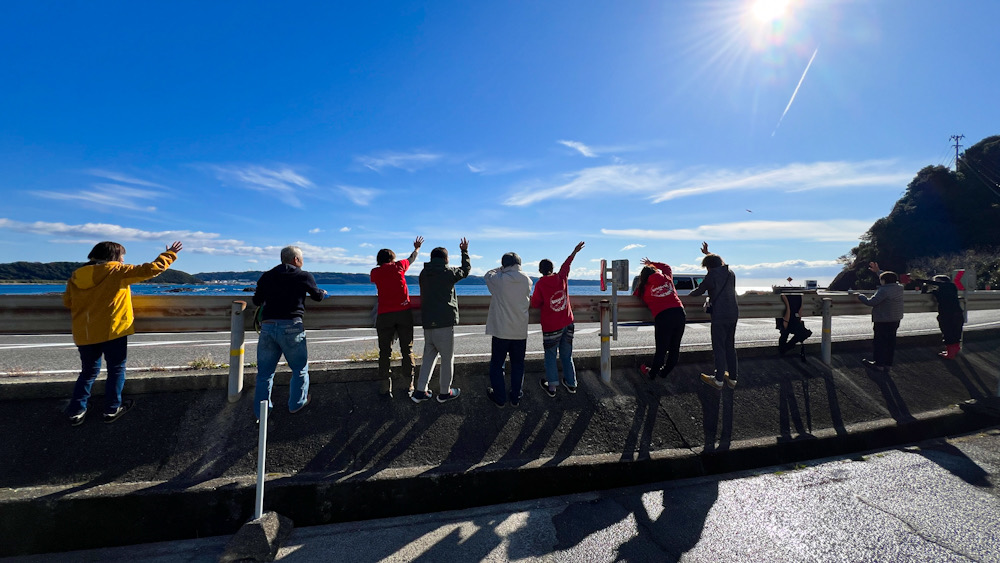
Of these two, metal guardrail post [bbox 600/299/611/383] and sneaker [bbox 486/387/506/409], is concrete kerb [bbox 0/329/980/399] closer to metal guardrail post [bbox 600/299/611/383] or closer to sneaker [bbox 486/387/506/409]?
metal guardrail post [bbox 600/299/611/383]

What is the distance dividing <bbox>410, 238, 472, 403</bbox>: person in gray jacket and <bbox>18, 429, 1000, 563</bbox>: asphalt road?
1380 millimetres

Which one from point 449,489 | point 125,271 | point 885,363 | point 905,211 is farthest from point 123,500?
point 905,211

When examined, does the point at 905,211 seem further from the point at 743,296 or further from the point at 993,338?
the point at 743,296

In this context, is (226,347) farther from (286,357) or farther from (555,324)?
(555,324)

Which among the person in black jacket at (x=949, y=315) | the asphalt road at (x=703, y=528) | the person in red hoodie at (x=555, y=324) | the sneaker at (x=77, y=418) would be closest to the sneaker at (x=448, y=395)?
the person in red hoodie at (x=555, y=324)

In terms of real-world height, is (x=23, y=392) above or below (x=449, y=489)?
above

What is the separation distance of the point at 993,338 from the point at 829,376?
5940mm

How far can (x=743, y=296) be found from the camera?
271 inches

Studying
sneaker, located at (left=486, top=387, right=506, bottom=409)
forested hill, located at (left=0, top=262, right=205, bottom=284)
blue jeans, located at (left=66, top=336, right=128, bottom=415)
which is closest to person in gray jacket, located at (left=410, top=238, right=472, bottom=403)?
sneaker, located at (left=486, top=387, right=506, bottom=409)

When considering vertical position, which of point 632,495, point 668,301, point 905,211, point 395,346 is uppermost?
point 905,211

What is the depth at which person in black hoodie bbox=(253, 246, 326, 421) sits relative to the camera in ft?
13.7

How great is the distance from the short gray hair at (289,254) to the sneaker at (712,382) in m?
4.99

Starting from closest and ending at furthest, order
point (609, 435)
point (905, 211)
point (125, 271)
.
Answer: point (125, 271), point (609, 435), point (905, 211)

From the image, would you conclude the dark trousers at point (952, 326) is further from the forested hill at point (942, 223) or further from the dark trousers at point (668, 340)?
the forested hill at point (942, 223)
